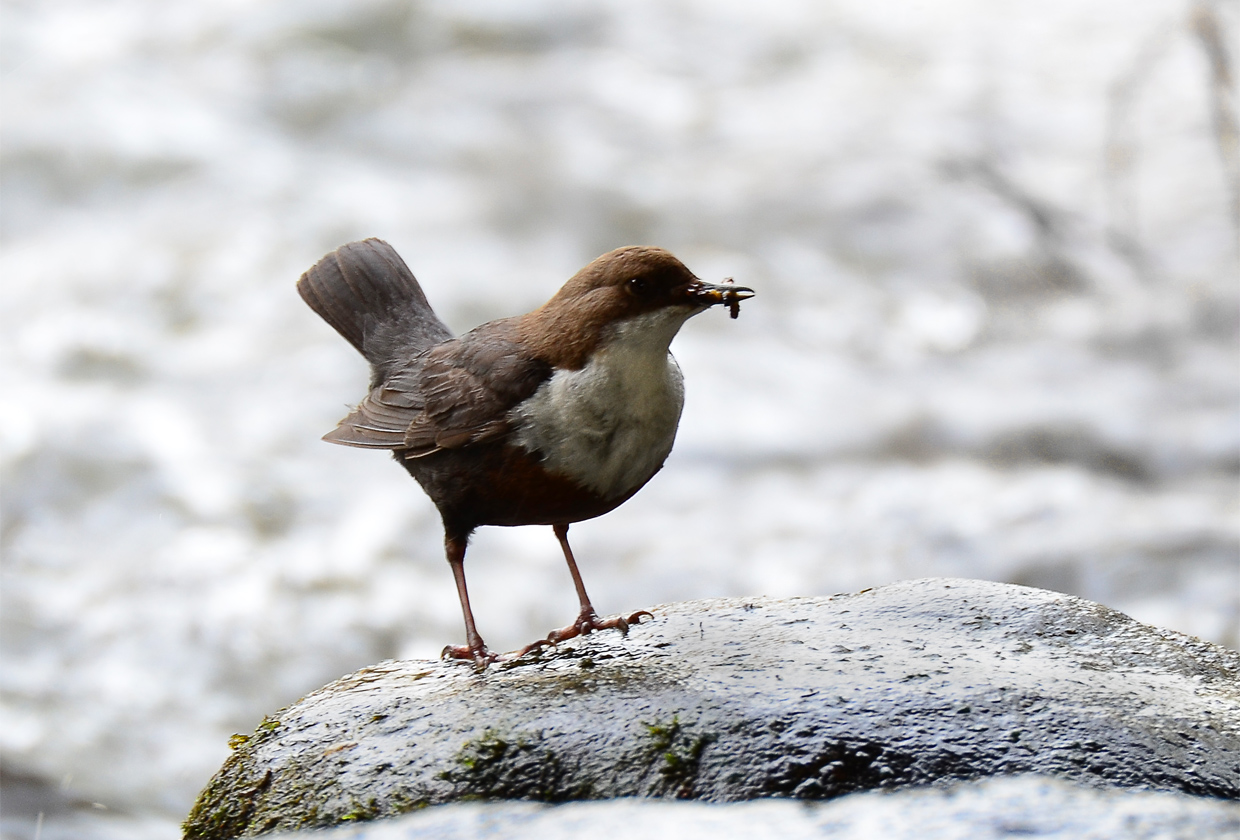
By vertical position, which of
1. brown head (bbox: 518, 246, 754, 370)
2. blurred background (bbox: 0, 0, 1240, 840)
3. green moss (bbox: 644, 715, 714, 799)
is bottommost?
green moss (bbox: 644, 715, 714, 799)

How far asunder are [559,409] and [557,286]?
656 cm

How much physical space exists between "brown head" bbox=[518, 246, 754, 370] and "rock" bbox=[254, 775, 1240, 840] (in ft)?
3.42

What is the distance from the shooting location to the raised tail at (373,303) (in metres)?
3.63

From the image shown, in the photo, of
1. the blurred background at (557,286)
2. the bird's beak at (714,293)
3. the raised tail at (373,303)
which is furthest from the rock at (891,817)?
the blurred background at (557,286)

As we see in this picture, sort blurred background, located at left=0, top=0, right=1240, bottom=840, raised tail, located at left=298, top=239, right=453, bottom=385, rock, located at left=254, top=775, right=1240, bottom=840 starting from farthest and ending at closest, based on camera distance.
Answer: blurred background, located at left=0, top=0, right=1240, bottom=840, raised tail, located at left=298, top=239, right=453, bottom=385, rock, located at left=254, top=775, right=1240, bottom=840

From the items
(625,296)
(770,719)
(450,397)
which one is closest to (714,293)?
(625,296)

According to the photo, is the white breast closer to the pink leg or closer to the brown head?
the brown head

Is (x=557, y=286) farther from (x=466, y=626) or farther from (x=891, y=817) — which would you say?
(x=891, y=817)

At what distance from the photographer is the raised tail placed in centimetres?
363

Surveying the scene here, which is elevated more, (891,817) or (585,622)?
(585,622)

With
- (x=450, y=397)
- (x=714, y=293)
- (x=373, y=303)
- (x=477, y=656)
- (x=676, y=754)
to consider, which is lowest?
(x=676, y=754)

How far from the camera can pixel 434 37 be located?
12.5 metres

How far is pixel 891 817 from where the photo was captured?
90.0 inches

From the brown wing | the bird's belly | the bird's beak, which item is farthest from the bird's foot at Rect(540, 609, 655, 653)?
the bird's beak
